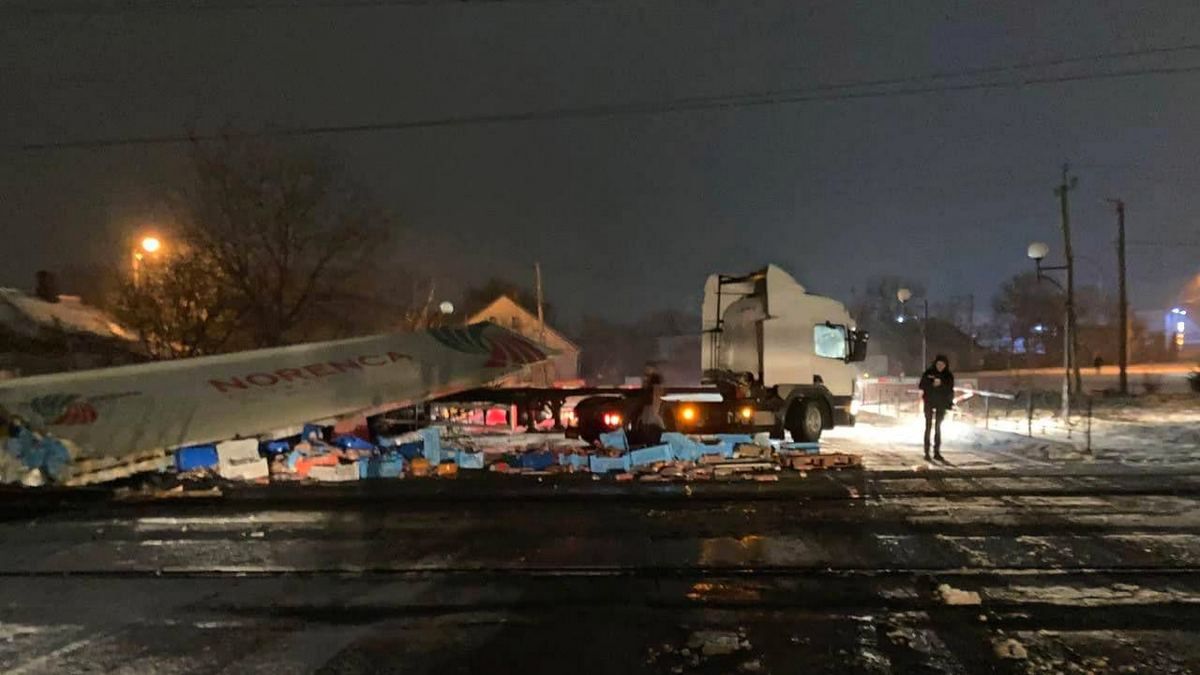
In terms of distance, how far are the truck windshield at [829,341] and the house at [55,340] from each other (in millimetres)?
23299

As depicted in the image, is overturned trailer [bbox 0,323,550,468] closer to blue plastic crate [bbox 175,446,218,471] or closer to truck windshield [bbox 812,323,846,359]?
blue plastic crate [bbox 175,446,218,471]

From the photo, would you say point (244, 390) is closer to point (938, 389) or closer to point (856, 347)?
point (938, 389)

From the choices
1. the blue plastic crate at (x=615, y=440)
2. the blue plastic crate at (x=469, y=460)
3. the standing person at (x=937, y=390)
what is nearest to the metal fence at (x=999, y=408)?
the standing person at (x=937, y=390)

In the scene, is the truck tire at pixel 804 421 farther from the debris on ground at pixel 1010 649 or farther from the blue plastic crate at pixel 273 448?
the debris on ground at pixel 1010 649

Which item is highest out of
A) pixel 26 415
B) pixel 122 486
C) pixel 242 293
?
pixel 242 293

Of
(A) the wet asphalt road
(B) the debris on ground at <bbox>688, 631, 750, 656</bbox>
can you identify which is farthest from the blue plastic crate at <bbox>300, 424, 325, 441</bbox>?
(B) the debris on ground at <bbox>688, 631, 750, 656</bbox>

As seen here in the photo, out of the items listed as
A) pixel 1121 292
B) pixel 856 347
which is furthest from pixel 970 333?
pixel 856 347

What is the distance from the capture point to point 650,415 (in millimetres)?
16359

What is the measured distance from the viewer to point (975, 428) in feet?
73.0

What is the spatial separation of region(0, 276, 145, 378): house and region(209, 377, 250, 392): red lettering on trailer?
54.7 feet

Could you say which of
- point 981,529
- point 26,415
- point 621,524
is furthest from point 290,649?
point 26,415

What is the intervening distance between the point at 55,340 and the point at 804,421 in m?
27.5

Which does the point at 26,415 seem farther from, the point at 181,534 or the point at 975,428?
the point at 975,428

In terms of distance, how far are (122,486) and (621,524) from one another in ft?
29.4
